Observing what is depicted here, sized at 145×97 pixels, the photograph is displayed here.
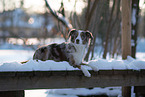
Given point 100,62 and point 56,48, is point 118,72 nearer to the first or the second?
point 100,62

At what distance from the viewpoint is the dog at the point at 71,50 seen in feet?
12.2

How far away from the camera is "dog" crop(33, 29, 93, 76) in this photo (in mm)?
3713

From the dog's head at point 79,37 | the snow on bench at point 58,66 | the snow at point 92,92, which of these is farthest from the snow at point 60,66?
the snow at point 92,92

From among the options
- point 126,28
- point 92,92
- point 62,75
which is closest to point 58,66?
point 62,75

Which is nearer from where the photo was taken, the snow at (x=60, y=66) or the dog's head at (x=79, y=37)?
the snow at (x=60, y=66)

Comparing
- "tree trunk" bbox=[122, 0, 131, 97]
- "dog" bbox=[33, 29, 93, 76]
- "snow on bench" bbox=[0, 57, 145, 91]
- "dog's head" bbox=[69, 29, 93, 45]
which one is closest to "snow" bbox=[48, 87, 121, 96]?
"tree trunk" bbox=[122, 0, 131, 97]

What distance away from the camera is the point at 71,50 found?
3.75 metres

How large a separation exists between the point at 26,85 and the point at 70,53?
1.18 metres

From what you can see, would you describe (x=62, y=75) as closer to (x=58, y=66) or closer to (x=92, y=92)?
(x=58, y=66)

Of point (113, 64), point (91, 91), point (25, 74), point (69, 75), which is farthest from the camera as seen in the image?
point (91, 91)

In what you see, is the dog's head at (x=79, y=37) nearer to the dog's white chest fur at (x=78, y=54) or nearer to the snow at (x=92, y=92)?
the dog's white chest fur at (x=78, y=54)

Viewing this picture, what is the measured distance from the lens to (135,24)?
5328 mm

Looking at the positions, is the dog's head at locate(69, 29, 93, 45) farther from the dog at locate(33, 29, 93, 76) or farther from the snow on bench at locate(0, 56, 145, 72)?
the snow on bench at locate(0, 56, 145, 72)

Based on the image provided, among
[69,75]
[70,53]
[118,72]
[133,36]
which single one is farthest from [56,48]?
[133,36]
